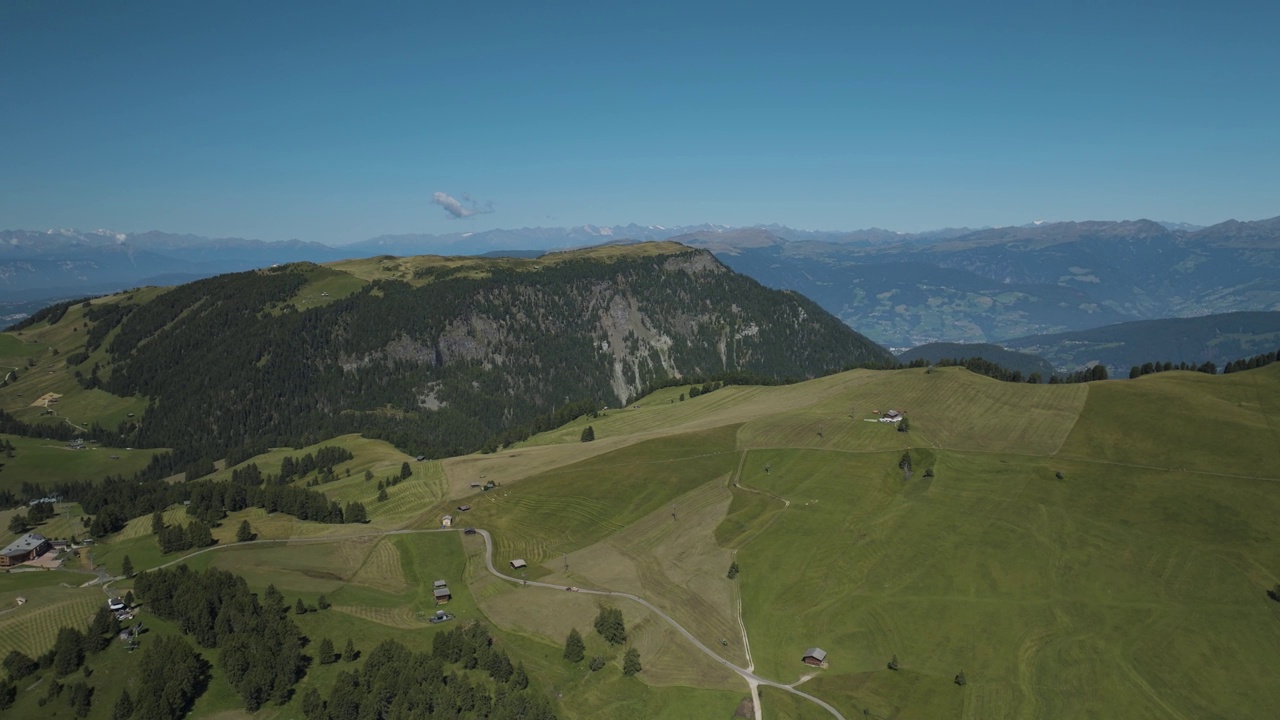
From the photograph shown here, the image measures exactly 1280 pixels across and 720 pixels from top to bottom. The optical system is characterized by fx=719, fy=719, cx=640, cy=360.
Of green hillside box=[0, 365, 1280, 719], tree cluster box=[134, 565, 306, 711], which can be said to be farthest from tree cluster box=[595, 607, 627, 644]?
tree cluster box=[134, 565, 306, 711]

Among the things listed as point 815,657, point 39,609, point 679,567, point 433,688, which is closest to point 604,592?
point 679,567

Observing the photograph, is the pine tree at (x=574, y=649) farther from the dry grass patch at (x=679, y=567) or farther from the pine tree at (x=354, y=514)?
the pine tree at (x=354, y=514)

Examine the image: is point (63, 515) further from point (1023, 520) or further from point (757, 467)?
point (1023, 520)

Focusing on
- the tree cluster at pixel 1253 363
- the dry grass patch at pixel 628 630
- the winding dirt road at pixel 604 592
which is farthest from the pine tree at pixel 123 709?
the tree cluster at pixel 1253 363

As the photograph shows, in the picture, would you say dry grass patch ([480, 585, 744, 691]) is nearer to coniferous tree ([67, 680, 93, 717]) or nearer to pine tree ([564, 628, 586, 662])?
pine tree ([564, 628, 586, 662])

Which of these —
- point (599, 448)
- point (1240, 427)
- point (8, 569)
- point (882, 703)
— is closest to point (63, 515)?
point (8, 569)

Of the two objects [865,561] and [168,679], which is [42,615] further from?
[865,561]

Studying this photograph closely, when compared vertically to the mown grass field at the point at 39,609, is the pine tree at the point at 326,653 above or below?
below
